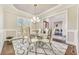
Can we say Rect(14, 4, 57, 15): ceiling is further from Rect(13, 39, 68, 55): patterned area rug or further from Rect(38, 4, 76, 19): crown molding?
Rect(13, 39, 68, 55): patterned area rug

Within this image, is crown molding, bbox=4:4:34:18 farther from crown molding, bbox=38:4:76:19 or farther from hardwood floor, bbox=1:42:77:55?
hardwood floor, bbox=1:42:77:55

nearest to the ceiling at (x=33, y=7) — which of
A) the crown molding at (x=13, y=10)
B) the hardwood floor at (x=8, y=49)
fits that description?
the crown molding at (x=13, y=10)

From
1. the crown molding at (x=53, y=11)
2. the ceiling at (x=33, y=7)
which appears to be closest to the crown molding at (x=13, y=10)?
the ceiling at (x=33, y=7)

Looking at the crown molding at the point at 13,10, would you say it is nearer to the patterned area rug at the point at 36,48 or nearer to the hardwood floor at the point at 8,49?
the patterned area rug at the point at 36,48

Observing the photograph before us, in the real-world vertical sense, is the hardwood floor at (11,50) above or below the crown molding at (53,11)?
below

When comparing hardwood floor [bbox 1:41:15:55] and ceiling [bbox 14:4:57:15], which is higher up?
ceiling [bbox 14:4:57:15]

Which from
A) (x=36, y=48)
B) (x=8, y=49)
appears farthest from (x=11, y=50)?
(x=36, y=48)

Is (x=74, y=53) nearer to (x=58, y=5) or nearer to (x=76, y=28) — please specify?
(x=76, y=28)

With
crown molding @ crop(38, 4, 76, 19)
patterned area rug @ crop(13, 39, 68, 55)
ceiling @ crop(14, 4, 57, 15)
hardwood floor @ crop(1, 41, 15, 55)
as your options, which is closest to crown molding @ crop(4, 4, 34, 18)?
→ ceiling @ crop(14, 4, 57, 15)

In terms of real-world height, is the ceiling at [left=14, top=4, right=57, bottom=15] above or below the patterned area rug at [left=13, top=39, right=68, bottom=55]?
above

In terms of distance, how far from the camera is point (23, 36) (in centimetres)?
290

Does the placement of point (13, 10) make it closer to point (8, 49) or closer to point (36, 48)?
point (8, 49)

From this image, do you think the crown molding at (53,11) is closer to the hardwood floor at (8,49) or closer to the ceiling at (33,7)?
the ceiling at (33,7)
